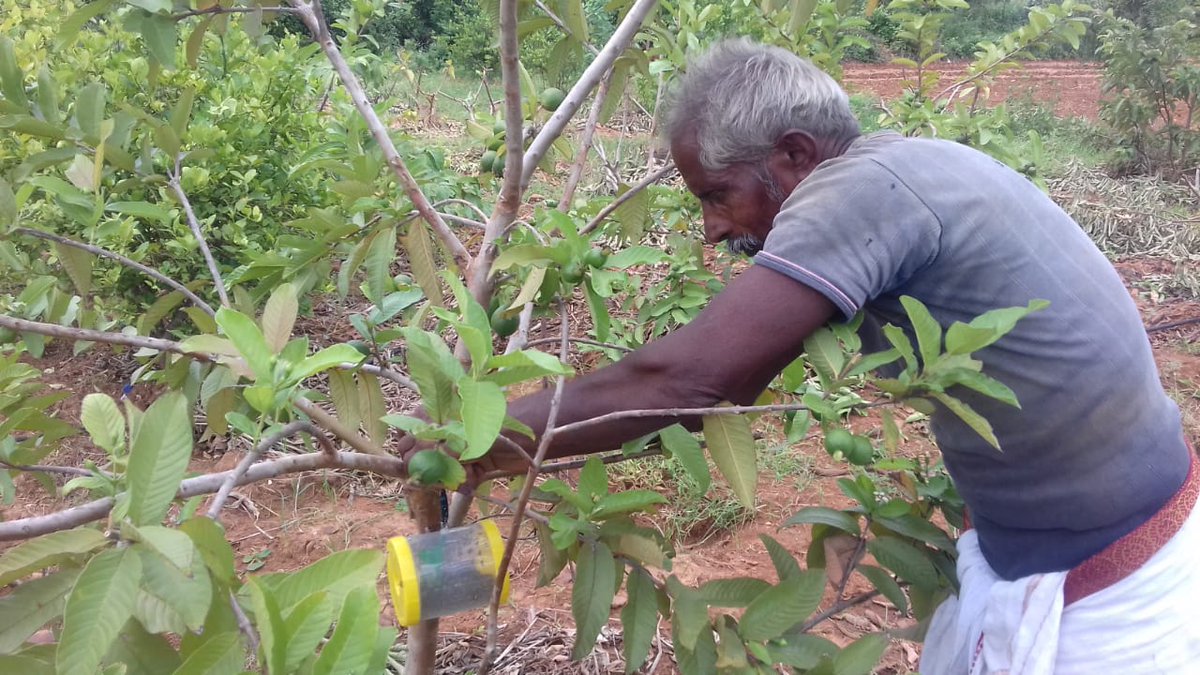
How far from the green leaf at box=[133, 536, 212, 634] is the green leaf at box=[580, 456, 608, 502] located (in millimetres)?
581

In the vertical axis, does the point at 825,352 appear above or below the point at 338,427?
above

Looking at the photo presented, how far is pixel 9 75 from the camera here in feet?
4.04

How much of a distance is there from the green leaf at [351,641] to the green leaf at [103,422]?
13.9 inches

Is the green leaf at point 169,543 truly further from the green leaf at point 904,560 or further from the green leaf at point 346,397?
the green leaf at point 904,560

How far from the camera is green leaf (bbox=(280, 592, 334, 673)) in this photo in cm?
65

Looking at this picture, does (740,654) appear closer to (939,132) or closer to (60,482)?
(939,132)

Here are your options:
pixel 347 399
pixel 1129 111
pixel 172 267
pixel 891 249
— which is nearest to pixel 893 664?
pixel 891 249

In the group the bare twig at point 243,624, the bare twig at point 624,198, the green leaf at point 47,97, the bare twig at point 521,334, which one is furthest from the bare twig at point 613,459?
the green leaf at point 47,97

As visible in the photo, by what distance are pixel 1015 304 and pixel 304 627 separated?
1.06 meters

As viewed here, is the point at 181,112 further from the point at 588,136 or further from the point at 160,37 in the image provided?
the point at 588,136

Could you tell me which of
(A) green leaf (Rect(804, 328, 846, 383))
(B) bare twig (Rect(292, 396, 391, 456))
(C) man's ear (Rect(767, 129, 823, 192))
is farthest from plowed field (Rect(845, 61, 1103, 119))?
(B) bare twig (Rect(292, 396, 391, 456))

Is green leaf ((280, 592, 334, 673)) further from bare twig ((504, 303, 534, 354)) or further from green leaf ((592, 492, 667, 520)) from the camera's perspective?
bare twig ((504, 303, 534, 354))

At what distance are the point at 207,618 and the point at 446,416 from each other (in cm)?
32

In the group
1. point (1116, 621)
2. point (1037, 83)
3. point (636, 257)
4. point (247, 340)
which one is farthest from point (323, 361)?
point (1037, 83)
